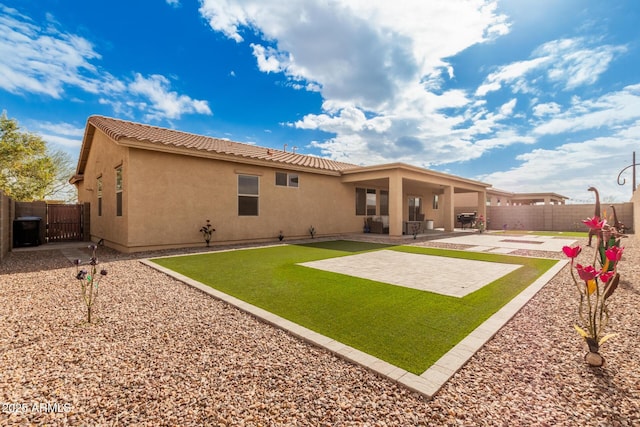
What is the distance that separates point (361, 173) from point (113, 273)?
34.5ft

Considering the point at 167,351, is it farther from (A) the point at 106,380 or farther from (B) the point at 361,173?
(B) the point at 361,173

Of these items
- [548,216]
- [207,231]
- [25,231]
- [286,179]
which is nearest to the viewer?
[207,231]

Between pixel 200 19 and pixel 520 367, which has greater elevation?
pixel 200 19

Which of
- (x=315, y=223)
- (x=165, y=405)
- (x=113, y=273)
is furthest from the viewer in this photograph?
(x=315, y=223)

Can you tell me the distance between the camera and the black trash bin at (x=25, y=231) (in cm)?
1044

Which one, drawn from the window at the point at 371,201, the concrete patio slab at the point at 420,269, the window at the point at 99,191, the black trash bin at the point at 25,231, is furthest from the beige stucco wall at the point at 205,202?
the black trash bin at the point at 25,231

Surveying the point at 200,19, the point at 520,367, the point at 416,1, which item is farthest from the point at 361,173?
the point at 520,367

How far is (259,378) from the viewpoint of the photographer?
2152 millimetres

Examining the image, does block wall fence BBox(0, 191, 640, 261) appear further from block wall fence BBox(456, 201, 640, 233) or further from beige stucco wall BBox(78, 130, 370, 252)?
beige stucco wall BBox(78, 130, 370, 252)

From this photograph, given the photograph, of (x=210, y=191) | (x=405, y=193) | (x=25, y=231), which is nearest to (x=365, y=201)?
(x=405, y=193)

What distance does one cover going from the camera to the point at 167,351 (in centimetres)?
259

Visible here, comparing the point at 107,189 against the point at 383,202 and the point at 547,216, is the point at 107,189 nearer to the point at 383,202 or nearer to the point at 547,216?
the point at 383,202

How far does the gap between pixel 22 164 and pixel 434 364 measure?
90.1ft

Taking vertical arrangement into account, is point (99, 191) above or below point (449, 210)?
above
